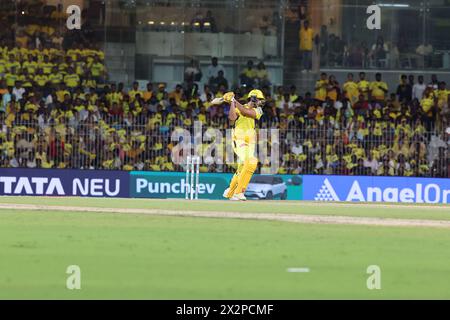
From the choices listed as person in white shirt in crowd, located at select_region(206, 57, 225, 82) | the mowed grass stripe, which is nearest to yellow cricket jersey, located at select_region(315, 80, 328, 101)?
person in white shirt in crowd, located at select_region(206, 57, 225, 82)

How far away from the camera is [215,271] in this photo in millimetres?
11430

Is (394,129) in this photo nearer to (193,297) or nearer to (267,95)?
(267,95)

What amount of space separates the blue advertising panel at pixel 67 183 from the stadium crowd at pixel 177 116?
22 cm

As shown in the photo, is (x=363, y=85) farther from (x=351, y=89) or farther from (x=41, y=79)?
(x=41, y=79)

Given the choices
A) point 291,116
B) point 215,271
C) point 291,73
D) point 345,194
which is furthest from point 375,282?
point 291,73

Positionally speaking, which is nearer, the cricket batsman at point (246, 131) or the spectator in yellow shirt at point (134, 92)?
the cricket batsman at point (246, 131)

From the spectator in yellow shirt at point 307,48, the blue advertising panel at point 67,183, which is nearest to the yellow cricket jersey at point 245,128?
the blue advertising panel at point 67,183

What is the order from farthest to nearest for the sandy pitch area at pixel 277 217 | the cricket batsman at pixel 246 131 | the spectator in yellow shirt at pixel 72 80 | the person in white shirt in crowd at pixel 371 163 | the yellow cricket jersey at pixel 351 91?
the spectator in yellow shirt at pixel 72 80 → the yellow cricket jersey at pixel 351 91 → the person in white shirt in crowd at pixel 371 163 → the cricket batsman at pixel 246 131 → the sandy pitch area at pixel 277 217

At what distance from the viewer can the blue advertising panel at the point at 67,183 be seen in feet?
94.7

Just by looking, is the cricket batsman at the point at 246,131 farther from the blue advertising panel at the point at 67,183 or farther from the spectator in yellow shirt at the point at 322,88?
the spectator in yellow shirt at the point at 322,88

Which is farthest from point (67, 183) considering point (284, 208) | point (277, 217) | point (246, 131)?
point (277, 217)

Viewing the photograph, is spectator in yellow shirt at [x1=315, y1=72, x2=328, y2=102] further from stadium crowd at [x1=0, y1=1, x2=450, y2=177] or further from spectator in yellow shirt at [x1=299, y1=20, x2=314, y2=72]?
spectator in yellow shirt at [x1=299, y1=20, x2=314, y2=72]

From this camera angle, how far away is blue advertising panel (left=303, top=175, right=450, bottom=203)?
94.9 feet

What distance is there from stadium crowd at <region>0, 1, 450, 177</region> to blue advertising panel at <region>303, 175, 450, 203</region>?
19cm
